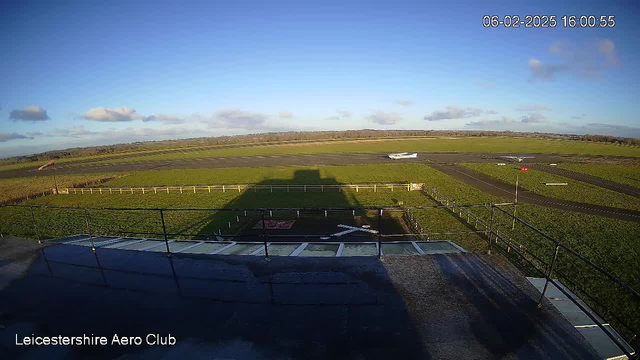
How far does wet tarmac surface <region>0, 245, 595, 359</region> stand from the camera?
3.72 metres

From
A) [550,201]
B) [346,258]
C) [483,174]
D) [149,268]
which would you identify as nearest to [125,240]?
[149,268]

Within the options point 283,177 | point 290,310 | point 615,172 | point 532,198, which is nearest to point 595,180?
point 615,172

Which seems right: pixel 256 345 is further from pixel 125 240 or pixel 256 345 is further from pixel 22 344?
pixel 125 240

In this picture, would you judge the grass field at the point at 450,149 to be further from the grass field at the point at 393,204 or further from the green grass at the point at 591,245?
the green grass at the point at 591,245

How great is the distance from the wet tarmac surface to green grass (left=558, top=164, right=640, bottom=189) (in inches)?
1812

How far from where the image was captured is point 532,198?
93.9 feet

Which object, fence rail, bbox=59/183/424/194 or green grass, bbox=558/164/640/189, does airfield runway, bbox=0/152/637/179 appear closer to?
green grass, bbox=558/164/640/189

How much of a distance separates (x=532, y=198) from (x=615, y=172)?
92.3ft

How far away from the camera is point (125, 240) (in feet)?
31.5

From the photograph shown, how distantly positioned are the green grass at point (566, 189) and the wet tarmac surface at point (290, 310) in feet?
103

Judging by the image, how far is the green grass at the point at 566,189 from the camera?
2647 cm

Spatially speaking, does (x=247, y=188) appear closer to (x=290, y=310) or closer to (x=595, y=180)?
(x=290, y=310)

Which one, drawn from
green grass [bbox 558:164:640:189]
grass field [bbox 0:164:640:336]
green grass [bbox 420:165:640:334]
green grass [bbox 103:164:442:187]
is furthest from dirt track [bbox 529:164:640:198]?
green grass [bbox 103:164:442:187]

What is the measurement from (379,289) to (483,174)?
4547cm
